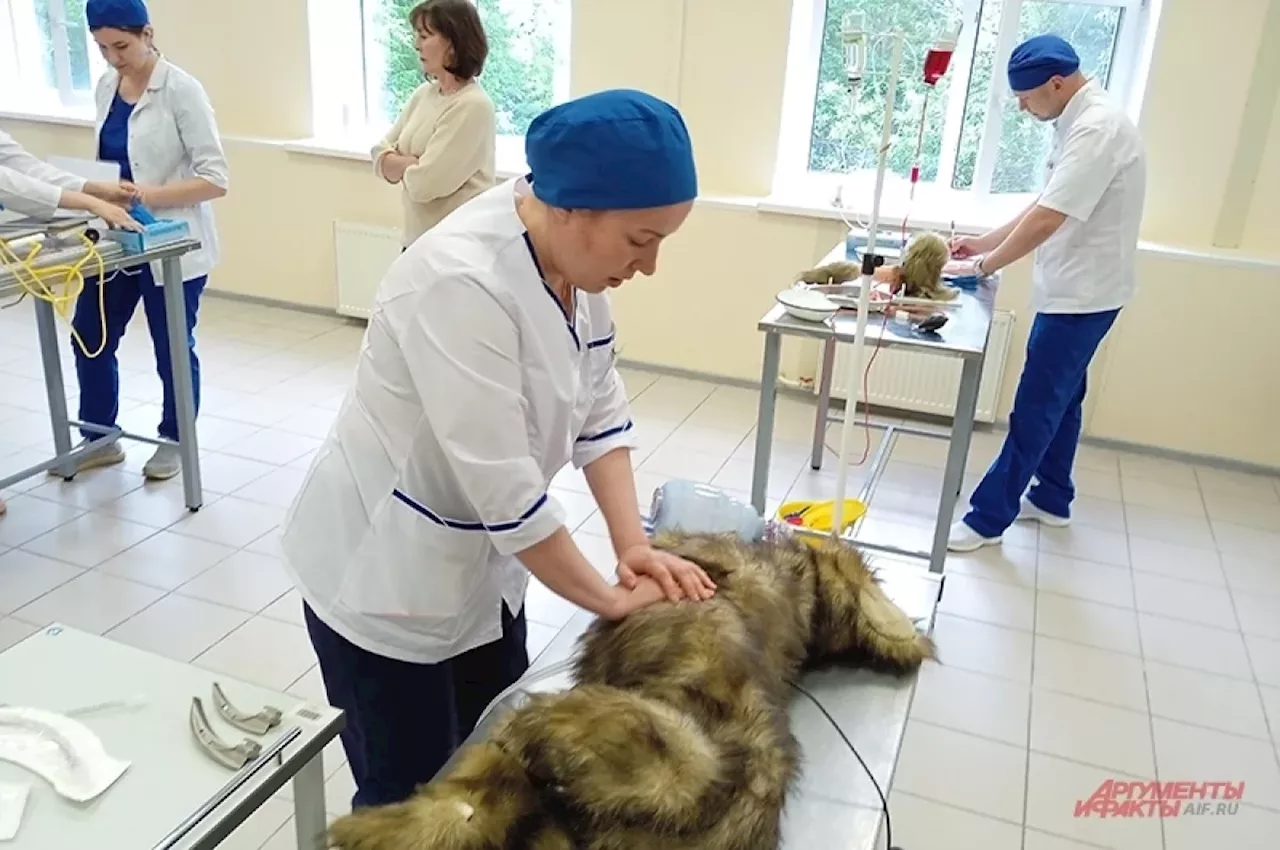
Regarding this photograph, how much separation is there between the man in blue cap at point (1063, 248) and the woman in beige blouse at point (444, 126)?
160 cm

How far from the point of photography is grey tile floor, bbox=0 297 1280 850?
2229 millimetres

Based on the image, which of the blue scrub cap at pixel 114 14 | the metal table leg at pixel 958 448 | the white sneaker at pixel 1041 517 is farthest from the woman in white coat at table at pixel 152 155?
the white sneaker at pixel 1041 517

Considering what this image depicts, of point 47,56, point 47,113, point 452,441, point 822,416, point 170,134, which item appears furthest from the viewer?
point 47,56

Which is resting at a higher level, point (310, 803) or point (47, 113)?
point (47, 113)

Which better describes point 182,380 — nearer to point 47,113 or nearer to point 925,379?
point 925,379

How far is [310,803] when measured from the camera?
120cm

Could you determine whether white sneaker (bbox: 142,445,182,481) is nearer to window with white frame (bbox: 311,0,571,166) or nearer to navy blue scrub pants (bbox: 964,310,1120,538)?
window with white frame (bbox: 311,0,571,166)

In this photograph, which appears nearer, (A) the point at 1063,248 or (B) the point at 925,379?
(A) the point at 1063,248

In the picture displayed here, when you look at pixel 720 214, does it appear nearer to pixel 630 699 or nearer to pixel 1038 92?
pixel 1038 92

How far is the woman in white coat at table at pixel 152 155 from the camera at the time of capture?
9.34 ft

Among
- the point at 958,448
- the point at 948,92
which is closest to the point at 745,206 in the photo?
the point at 948,92

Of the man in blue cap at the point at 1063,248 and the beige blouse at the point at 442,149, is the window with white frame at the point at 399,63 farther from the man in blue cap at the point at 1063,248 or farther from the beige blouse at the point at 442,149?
the man in blue cap at the point at 1063,248

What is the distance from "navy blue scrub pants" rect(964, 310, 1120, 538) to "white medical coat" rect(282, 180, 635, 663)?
1991 millimetres

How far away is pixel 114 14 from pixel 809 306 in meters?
2.00
